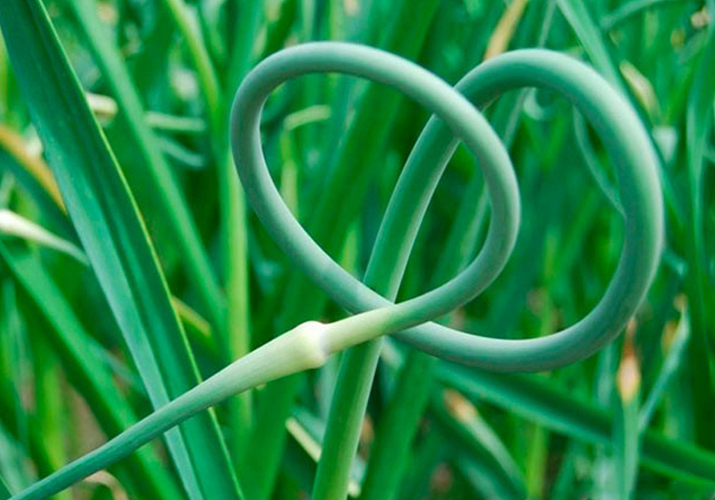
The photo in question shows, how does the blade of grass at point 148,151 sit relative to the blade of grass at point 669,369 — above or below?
above

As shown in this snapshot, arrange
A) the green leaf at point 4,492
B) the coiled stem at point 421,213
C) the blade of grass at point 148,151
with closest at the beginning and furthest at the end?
the coiled stem at point 421,213
the green leaf at point 4,492
the blade of grass at point 148,151

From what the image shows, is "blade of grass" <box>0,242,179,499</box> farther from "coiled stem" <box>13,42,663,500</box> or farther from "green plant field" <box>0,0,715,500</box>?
"coiled stem" <box>13,42,663,500</box>

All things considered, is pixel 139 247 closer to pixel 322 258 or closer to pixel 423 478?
pixel 322 258

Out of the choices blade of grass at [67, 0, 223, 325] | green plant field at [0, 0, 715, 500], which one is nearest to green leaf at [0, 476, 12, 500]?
green plant field at [0, 0, 715, 500]

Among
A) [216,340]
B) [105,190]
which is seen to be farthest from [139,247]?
[216,340]

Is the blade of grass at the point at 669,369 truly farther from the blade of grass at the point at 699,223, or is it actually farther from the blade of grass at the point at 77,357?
the blade of grass at the point at 77,357

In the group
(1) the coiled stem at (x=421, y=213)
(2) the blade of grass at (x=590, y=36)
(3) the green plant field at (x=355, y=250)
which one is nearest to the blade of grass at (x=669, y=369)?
(3) the green plant field at (x=355, y=250)

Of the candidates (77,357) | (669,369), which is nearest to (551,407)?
(669,369)
